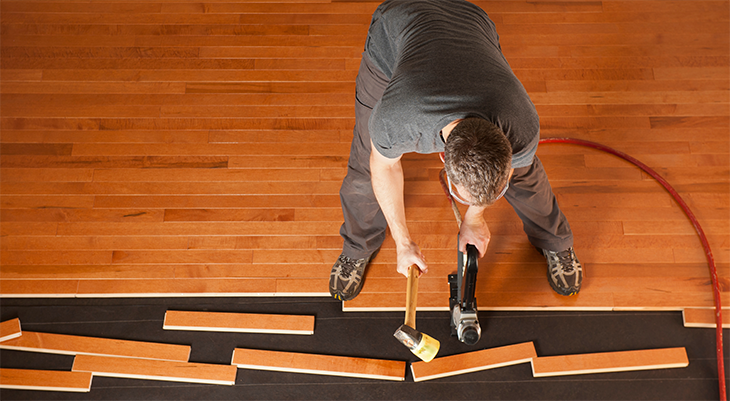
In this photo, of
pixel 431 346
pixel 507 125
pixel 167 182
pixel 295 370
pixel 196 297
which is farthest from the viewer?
pixel 167 182

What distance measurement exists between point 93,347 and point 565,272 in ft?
6.98

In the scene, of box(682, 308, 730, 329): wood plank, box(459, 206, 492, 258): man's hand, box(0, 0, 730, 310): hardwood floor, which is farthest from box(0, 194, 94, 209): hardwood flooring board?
box(682, 308, 730, 329): wood plank

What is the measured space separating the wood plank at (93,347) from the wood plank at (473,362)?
3.40 feet

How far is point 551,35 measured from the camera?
259 cm

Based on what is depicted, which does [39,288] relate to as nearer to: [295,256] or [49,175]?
[49,175]

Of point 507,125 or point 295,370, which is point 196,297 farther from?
point 507,125

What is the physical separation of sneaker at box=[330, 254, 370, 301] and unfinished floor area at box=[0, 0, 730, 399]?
0.05m

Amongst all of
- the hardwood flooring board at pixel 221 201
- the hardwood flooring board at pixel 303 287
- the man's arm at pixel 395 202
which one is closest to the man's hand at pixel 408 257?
the man's arm at pixel 395 202

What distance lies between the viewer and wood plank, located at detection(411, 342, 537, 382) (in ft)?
6.19

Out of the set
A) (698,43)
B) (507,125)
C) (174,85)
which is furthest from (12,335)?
(698,43)

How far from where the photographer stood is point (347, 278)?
2.00 meters

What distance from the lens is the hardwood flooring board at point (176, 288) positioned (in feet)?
6.77

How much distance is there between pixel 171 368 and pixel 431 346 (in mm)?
1203

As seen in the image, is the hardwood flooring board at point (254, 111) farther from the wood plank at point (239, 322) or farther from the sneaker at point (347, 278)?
the wood plank at point (239, 322)
